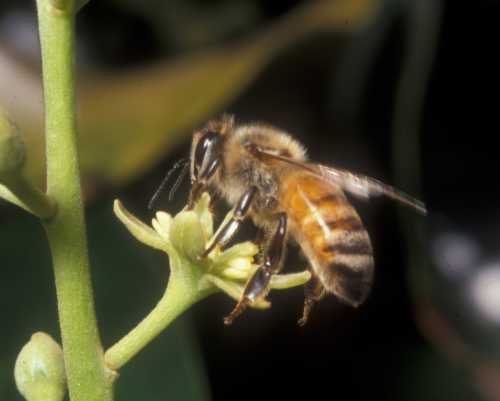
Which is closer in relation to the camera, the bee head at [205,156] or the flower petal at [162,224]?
the flower petal at [162,224]

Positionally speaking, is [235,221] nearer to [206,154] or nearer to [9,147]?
[206,154]

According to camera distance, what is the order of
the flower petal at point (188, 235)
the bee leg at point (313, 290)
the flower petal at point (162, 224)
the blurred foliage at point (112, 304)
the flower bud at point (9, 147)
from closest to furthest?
the flower bud at point (9, 147), the flower petal at point (188, 235), the flower petal at point (162, 224), the bee leg at point (313, 290), the blurred foliage at point (112, 304)

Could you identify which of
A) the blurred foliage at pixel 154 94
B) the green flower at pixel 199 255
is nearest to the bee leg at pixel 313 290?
the green flower at pixel 199 255

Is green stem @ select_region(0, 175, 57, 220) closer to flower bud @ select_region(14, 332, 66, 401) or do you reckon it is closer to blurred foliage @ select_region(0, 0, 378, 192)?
flower bud @ select_region(14, 332, 66, 401)

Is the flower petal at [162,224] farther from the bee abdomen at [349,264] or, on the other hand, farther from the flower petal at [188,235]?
the bee abdomen at [349,264]

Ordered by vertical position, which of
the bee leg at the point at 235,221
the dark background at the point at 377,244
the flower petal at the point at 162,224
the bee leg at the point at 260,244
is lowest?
the dark background at the point at 377,244

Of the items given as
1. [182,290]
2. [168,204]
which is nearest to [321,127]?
[168,204]

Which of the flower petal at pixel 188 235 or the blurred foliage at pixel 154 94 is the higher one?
the flower petal at pixel 188 235

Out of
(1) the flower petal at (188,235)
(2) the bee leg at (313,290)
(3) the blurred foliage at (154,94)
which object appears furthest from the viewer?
(3) the blurred foliage at (154,94)
